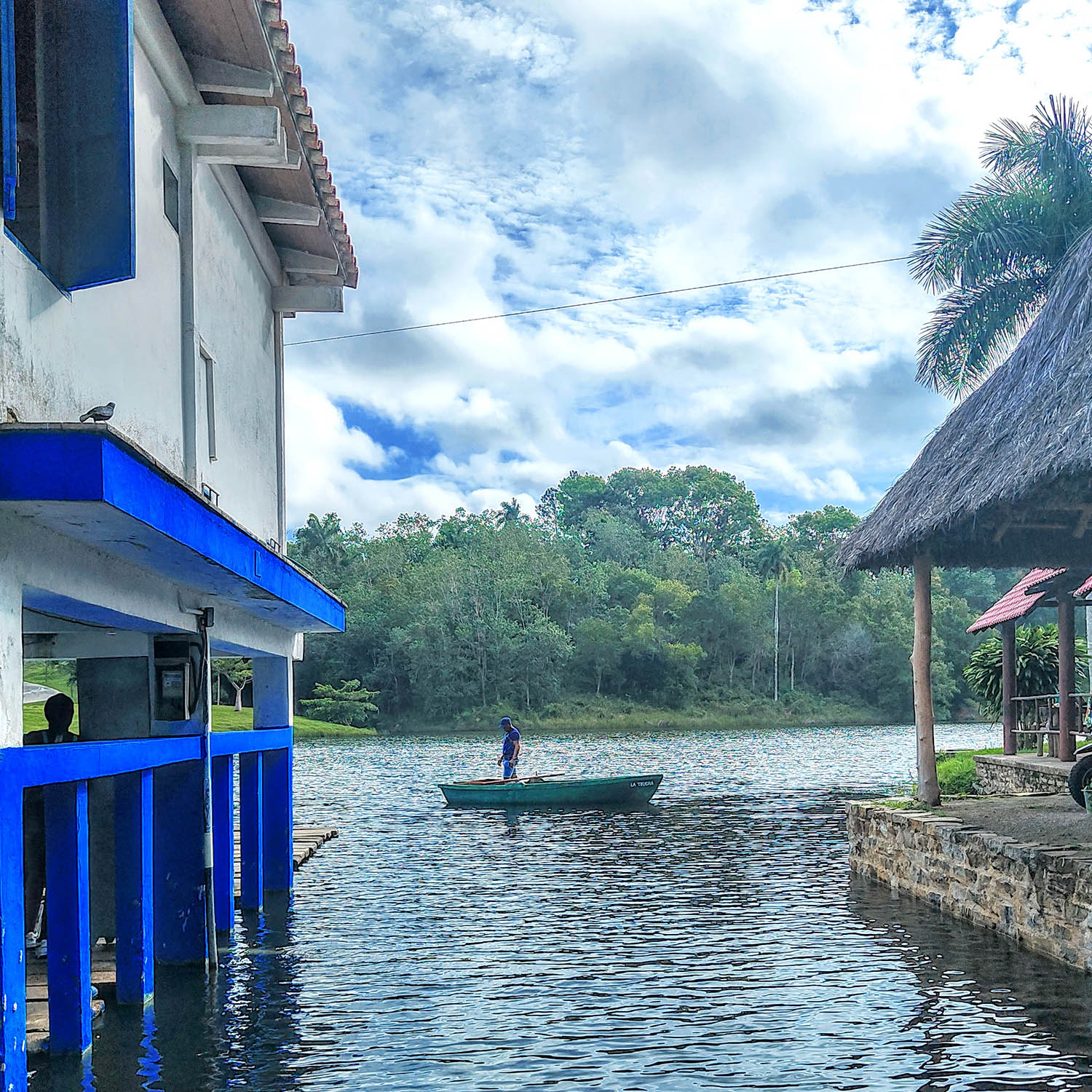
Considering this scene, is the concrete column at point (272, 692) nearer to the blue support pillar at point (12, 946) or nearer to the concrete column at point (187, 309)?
the concrete column at point (187, 309)

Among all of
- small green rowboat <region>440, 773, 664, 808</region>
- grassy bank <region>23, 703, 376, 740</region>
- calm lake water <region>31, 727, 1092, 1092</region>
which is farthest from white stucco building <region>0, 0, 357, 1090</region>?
grassy bank <region>23, 703, 376, 740</region>

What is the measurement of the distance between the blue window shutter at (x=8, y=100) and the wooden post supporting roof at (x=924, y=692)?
12098 millimetres

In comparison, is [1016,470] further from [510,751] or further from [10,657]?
[510,751]

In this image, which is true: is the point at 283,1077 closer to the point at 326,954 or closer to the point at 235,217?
the point at 326,954

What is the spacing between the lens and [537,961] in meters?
12.0

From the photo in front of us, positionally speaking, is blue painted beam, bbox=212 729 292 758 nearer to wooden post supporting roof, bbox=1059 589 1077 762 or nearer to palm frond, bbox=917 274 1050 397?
wooden post supporting roof, bbox=1059 589 1077 762

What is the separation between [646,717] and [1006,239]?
55326mm

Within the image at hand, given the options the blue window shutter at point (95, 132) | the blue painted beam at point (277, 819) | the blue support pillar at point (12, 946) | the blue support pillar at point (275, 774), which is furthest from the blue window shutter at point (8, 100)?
the blue painted beam at point (277, 819)

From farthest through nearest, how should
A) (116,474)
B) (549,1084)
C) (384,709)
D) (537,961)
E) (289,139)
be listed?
1. (384,709)
2. (537,961)
3. (289,139)
4. (549,1084)
5. (116,474)

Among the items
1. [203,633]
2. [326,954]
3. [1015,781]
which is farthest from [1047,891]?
[1015,781]

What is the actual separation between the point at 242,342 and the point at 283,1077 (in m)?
6.29

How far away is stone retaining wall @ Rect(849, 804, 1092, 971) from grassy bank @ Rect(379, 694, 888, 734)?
56.8 meters

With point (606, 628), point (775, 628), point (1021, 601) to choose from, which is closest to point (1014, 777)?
point (1021, 601)

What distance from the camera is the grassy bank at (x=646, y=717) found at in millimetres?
73938
